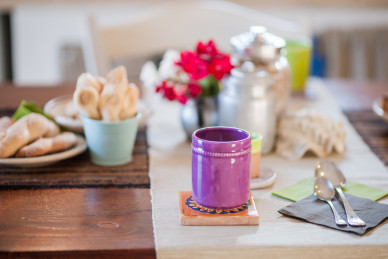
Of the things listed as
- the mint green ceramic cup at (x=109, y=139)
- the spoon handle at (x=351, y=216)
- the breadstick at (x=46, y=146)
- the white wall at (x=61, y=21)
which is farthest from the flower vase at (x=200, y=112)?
the white wall at (x=61, y=21)

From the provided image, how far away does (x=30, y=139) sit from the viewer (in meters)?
0.99

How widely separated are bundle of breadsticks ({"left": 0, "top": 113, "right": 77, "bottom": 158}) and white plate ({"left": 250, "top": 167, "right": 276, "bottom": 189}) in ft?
1.20

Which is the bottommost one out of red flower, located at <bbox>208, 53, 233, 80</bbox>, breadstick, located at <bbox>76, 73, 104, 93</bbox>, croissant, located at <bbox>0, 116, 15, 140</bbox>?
croissant, located at <bbox>0, 116, 15, 140</bbox>

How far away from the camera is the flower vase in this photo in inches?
45.4

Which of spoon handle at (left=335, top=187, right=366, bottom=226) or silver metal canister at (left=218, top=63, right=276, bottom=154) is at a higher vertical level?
silver metal canister at (left=218, top=63, right=276, bottom=154)

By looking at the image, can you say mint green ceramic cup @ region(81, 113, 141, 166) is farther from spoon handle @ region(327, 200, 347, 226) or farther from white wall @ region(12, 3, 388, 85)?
white wall @ region(12, 3, 388, 85)

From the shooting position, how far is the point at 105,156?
1030 mm

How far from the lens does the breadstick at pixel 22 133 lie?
96 centimetres

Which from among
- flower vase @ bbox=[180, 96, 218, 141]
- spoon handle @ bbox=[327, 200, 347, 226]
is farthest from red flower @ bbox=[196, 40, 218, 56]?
spoon handle @ bbox=[327, 200, 347, 226]

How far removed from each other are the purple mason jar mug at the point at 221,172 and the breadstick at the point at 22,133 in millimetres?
339

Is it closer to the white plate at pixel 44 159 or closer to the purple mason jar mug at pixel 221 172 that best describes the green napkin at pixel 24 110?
the white plate at pixel 44 159

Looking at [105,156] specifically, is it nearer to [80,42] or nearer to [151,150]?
[151,150]

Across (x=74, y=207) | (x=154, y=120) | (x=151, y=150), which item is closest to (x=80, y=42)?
(x=154, y=120)

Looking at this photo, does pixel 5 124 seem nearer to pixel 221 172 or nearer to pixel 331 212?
pixel 221 172
